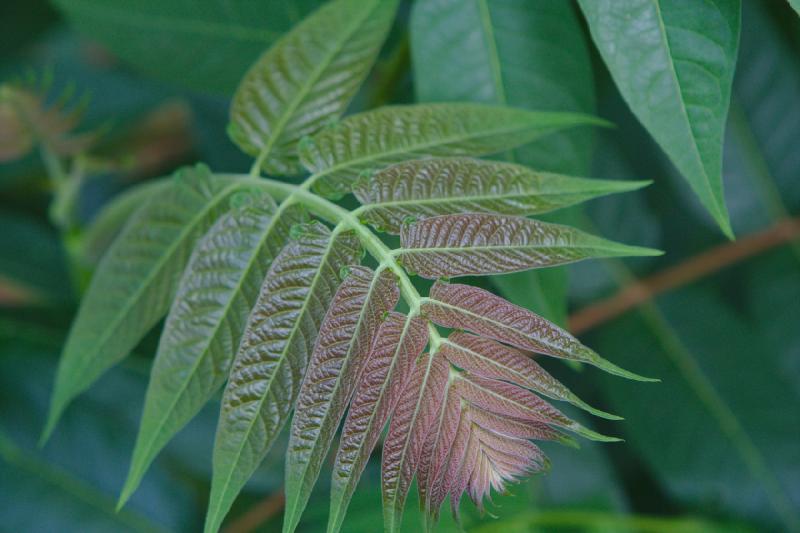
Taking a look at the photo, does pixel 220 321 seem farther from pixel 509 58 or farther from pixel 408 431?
pixel 509 58

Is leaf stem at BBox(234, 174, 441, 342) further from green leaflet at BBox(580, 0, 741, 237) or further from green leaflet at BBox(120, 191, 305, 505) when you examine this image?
green leaflet at BBox(580, 0, 741, 237)

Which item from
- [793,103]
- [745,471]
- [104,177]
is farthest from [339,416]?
[104,177]

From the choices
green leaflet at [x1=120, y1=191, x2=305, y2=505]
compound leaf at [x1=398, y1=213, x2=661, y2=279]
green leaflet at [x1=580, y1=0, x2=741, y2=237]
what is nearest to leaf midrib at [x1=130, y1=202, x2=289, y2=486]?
green leaflet at [x1=120, y1=191, x2=305, y2=505]

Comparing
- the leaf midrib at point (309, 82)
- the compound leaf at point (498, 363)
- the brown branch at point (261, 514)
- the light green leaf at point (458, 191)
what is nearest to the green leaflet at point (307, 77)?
the leaf midrib at point (309, 82)

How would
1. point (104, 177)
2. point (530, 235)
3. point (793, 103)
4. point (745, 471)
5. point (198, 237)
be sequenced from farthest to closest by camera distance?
1. point (104, 177)
2. point (793, 103)
3. point (745, 471)
4. point (198, 237)
5. point (530, 235)

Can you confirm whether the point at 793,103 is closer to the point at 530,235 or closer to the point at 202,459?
the point at 530,235

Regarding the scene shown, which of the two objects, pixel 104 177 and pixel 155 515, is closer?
pixel 155 515
